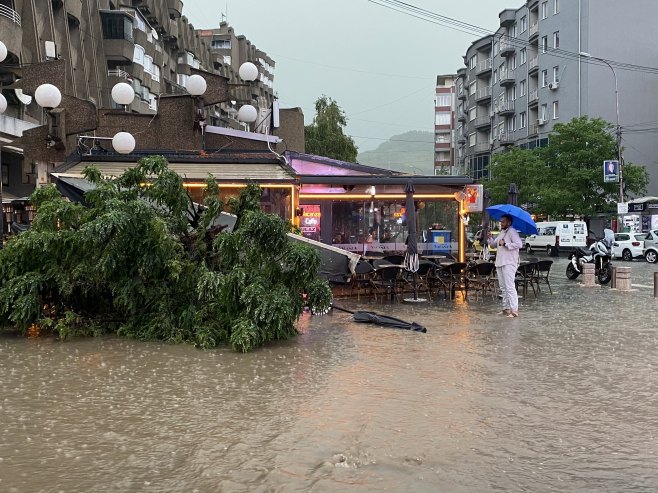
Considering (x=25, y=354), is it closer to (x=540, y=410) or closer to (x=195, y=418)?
(x=195, y=418)

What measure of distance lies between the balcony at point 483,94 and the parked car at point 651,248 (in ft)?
141

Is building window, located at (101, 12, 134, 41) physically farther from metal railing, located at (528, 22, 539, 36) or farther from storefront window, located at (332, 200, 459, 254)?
metal railing, located at (528, 22, 539, 36)

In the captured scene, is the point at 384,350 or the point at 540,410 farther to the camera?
the point at 384,350

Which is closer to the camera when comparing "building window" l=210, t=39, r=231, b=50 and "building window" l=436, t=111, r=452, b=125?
"building window" l=210, t=39, r=231, b=50

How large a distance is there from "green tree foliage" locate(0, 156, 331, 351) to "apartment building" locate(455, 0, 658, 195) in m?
40.4

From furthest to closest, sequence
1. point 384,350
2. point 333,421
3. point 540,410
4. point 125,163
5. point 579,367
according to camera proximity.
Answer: point 125,163 < point 384,350 < point 579,367 < point 540,410 < point 333,421

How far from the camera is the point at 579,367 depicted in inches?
296

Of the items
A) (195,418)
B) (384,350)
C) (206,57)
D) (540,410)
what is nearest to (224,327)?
(384,350)

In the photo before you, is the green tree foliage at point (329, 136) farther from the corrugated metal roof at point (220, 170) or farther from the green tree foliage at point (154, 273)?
the green tree foliage at point (154, 273)

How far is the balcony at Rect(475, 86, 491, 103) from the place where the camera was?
70750 mm

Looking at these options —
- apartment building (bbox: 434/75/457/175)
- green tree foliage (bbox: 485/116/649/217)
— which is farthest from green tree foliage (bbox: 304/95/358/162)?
apartment building (bbox: 434/75/457/175)

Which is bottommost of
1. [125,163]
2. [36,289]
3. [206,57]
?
[36,289]

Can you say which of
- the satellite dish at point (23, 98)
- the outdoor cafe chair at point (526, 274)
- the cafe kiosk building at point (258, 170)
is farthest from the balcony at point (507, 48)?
the outdoor cafe chair at point (526, 274)

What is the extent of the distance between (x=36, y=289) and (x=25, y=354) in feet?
3.93
